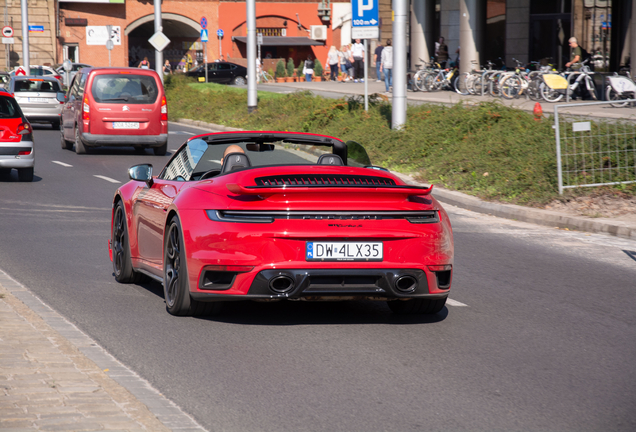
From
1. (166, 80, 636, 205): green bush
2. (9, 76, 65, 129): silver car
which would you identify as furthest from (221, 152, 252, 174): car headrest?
(9, 76, 65, 129): silver car

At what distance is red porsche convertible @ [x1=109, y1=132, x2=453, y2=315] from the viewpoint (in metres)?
5.95

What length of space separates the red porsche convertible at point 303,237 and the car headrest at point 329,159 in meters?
0.26

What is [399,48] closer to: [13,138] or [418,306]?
[13,138]

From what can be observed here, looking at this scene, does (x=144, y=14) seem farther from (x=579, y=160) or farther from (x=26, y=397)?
(x=26, y=397)

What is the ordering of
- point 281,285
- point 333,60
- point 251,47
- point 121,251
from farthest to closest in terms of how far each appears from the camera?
point 333,60 < point 251,47 < point 121,251 < point 281,285

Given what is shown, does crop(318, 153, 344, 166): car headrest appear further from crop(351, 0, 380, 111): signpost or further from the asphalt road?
crop(351, 0, 380, 111): signpost

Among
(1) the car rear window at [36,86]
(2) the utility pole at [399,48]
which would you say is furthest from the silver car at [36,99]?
(2) the utility pole at [399,48]

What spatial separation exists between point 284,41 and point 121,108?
5300cm

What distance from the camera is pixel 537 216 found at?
12.5 m

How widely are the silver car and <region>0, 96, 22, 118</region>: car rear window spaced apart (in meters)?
12.9

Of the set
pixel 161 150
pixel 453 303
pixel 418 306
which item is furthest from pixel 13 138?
pixel 418 306

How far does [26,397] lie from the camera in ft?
14.8

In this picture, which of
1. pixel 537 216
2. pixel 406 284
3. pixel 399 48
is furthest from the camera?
pixel 399 48

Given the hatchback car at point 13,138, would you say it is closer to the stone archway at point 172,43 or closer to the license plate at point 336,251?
the license plate at point 336,251
